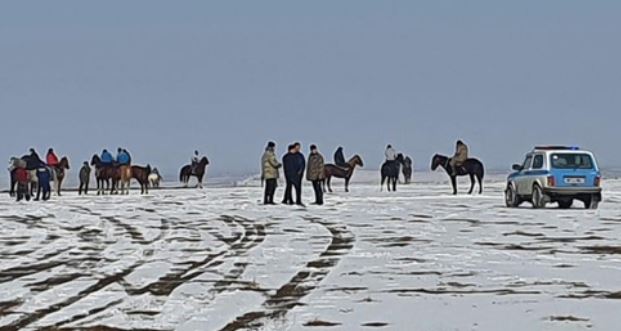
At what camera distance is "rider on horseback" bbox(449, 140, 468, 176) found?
43.2 m

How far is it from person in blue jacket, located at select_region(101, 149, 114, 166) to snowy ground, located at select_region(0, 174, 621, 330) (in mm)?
20720

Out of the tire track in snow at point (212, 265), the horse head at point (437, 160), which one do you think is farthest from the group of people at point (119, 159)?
the tire track in snow at point (212, 265)

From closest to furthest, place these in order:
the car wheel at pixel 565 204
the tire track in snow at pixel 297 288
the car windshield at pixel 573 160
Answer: the tire track in snow at pixel 297 288, the car windshield at pixel 573 160, the car wheel at pixel 565 204

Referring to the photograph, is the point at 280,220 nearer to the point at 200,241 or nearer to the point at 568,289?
the point at 200,241

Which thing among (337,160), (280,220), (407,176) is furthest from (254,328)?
(407,176)

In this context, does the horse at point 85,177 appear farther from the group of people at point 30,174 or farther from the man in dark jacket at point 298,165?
the man in dark jacket at point 298,165

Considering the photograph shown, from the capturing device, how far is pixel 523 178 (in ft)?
105

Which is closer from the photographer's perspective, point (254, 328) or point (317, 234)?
point (254, 328)

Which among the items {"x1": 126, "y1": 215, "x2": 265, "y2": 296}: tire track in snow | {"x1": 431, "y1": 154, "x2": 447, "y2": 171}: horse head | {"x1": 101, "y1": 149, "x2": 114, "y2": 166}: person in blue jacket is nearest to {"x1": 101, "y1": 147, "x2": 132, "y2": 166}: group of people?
{"x1": 101, "y1": 149, "x2": 114, "y2": 166}: person in blue jacket

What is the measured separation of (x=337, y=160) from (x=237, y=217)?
2224cm

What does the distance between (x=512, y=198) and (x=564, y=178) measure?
2.57 meters

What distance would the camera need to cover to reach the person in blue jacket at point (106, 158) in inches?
1883

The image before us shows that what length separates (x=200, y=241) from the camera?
20.0 meters

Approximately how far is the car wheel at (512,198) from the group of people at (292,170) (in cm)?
515
